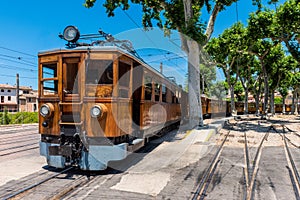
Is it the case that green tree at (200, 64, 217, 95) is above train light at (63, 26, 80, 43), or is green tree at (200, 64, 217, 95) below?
above

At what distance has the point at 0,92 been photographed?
2044 inches

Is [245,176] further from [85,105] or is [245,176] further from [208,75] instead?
[208,75]

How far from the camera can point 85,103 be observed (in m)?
5.50

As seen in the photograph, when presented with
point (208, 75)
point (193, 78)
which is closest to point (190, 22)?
point (193, 78)

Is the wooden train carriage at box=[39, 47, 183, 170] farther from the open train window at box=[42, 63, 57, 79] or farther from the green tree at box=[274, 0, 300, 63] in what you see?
the green tree at box=[274, 0, 300, 63]

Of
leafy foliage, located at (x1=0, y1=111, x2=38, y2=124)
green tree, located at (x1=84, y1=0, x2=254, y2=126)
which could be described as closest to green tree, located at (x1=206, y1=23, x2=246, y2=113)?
green tree, located at (x1=84, y1=0, x2=254, y2=126)

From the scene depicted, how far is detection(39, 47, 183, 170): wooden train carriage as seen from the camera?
546 centimetres

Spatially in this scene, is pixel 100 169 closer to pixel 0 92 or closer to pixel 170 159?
pixel 170 159

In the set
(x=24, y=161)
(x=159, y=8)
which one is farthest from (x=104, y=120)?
(x=159, y=8)

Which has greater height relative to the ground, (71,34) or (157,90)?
(71,34)

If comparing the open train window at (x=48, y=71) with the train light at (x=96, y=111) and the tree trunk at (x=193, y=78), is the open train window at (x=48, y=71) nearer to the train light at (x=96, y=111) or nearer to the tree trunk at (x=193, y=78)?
the train light at (x=96, y=111)

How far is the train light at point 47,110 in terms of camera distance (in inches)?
225

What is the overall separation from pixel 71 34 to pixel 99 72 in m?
1.42

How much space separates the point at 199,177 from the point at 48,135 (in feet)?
12.1
